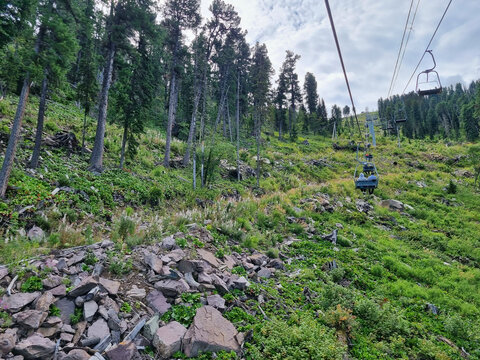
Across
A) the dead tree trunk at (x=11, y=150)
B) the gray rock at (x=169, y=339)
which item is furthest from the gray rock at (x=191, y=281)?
the dead tree trunk at (x=11, y=150)

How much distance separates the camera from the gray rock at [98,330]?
3.24 m

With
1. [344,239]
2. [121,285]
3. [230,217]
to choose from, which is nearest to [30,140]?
[230,217]

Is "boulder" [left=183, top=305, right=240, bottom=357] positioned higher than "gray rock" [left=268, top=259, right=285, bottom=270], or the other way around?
"boulder" [left=183, top=305, right=240, bottom=357]

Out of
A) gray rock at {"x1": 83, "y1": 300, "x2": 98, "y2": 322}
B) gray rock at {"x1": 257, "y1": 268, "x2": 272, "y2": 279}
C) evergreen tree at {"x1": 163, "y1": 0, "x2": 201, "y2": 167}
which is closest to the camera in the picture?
gray rock at {"x1": 83, "y1": 300, "x2": 98, "y2": 322}

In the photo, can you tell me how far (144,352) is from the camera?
332 centimetres

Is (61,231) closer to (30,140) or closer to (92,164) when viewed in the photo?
(92,164)

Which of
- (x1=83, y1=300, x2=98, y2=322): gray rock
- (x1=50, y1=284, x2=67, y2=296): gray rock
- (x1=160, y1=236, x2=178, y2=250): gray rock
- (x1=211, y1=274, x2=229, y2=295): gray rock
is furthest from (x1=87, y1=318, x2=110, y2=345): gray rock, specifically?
(x1=160, y1=236, x2=178, y2=250): gray rock

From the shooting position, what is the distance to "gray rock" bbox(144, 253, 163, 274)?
498 cm

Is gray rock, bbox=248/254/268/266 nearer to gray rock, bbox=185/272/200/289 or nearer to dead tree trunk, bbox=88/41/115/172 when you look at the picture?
gray rock, bbox=185/272/200/289

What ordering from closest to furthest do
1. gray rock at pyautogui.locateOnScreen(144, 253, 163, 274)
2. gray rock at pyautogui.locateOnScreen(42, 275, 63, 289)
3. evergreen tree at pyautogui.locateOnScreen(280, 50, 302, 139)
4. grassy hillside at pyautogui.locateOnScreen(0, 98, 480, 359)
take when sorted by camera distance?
gray rock at pyautogui.locateOnScreen(42, 275, 63, 289) < grassy hillside at pyautogui.locateOnScreen(0, 98, 480, 359) < gray rock at pyautogui.locateOnScreen(144, 253, 163, 274) < evergreen tree at pyautogui.locateOnScreen(280, 50, 302, 139)

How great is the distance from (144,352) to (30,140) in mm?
13824

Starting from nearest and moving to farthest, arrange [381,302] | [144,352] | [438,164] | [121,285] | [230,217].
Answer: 1. [144,352]
2. [121,285]
3. [381,302]
4. [230,217]
5. [438,164]

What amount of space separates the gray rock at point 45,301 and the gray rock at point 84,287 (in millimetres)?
237

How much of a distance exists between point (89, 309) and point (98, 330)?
1.26 ft
